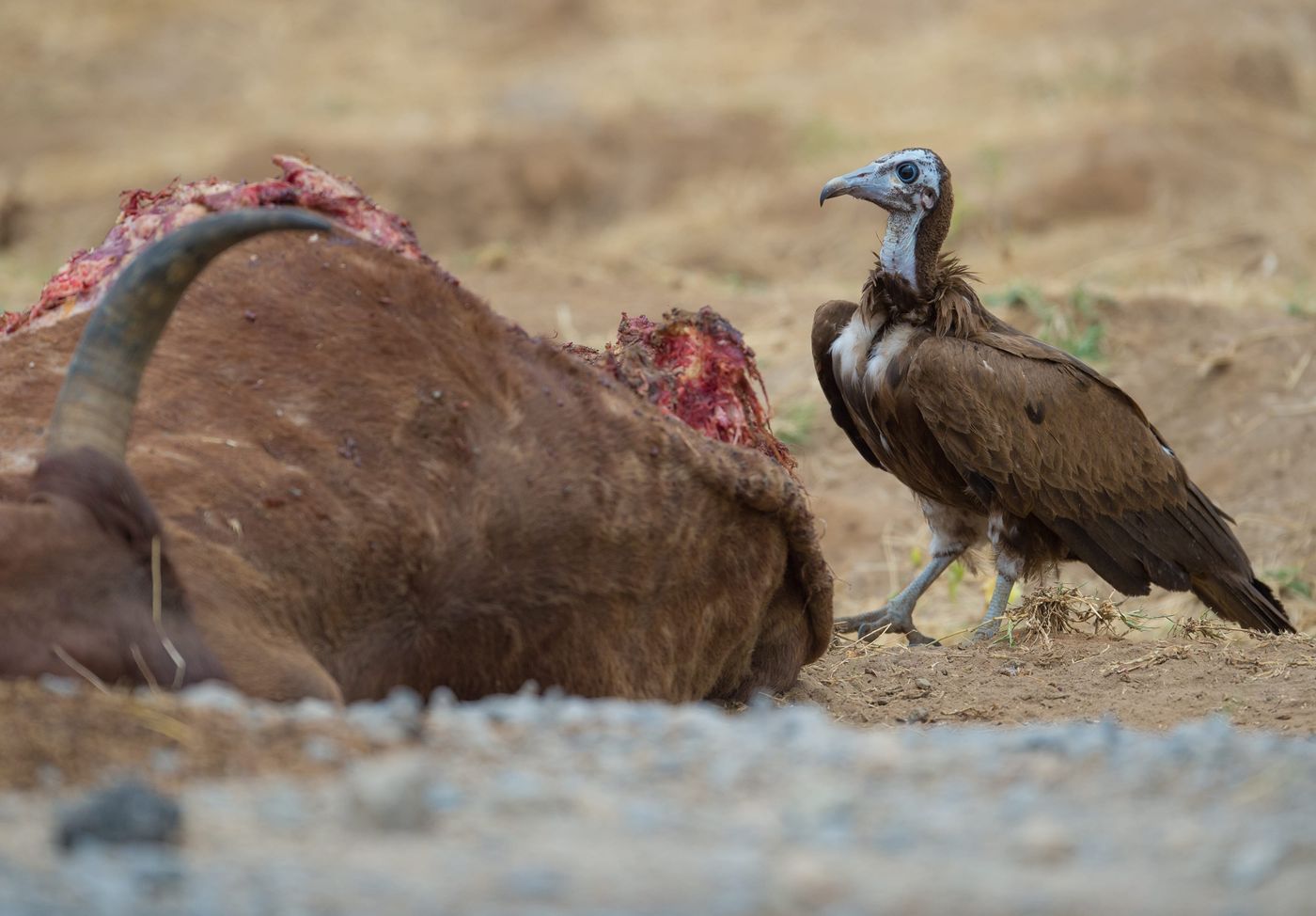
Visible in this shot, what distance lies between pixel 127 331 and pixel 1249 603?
5.17 metres

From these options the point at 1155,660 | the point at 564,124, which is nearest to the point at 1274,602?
the point at 1155,660

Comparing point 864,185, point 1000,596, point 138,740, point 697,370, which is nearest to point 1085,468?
point 1000,596

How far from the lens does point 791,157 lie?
1709cm

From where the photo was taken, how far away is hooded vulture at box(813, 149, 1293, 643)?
6.69 m

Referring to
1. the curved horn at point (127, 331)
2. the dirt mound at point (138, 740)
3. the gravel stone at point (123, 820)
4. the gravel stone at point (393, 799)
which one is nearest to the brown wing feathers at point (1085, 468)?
the curved horn at point (127, 331)

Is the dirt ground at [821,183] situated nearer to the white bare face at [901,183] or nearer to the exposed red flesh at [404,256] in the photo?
the exposed red flesh at [404,256]

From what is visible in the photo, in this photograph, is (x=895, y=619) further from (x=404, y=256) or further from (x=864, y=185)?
(x=404, y=256)

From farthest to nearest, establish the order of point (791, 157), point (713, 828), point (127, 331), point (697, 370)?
point (791, 157) → point (697, 370) → point (127, 331) → point (713, 828)

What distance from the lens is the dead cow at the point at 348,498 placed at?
3145 millimetres

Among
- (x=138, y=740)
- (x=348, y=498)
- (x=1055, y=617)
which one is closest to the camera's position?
(x=138, y=740)

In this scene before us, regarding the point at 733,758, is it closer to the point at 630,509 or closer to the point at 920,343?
the point at 630,509

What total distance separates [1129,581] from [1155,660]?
146 cm

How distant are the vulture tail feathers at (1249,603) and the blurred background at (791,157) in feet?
3.00

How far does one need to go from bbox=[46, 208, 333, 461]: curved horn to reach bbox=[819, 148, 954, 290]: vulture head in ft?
13.5
